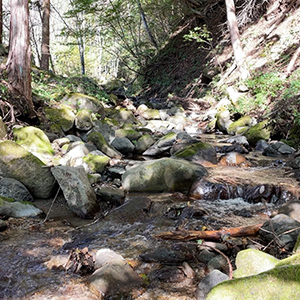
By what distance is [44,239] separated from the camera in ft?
10.7

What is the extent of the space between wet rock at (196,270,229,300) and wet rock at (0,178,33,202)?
294 cm

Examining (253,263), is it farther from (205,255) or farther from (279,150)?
(279,150)

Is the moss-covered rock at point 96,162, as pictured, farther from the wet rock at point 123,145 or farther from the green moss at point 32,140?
the wet rock at point 123,145

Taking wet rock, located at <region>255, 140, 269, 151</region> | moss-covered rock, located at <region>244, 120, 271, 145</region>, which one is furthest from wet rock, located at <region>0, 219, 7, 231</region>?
moss-covered rock, located at <region>244, 120, 271, 145</region>

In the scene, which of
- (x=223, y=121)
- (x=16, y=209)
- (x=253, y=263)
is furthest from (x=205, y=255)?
(x=223, y=121)

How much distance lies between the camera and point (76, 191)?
13.2 ft

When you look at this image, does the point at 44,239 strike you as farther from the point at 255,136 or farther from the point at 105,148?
the point at 255,136

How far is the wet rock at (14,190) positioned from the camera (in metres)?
3.98

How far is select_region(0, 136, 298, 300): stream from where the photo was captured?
239cm

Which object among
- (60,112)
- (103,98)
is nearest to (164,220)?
(60,112)

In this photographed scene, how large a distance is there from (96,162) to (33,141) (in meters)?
1.43

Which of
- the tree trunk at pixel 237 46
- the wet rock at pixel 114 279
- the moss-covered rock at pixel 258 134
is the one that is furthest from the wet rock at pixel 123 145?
the tree trunk at pixel 237 46

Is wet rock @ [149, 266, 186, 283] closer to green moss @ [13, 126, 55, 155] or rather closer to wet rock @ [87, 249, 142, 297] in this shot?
wet rock @ [87, 249, 142, 297]

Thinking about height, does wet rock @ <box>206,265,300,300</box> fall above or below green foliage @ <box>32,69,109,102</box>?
below
